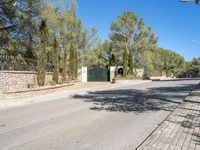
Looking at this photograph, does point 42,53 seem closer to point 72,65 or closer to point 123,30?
point 72,65

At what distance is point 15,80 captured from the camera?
64.2 ft

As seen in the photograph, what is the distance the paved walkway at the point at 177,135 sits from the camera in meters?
6.02

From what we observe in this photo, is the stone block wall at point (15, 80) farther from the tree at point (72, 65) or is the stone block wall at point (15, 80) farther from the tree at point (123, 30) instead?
the tree at point (123, 30)

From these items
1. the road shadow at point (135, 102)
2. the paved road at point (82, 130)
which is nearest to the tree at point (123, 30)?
the road shadow at point (135, 102)

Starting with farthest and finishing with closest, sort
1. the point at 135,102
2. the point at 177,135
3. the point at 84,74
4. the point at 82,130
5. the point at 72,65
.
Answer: the point at 84,74 < the point at 72,65 < the point at 135,102 < the point at 82,130 < the point at 177,135

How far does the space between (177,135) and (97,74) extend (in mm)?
30883

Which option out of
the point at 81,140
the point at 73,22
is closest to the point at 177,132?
the point at 81,140

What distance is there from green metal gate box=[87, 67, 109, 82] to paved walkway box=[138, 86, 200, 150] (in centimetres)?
2752

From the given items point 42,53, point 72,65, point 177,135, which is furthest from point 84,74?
point 177,135

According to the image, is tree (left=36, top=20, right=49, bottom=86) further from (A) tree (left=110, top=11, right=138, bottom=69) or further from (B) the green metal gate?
(A) tree (left=110, top=11, right=138, bottom=69)

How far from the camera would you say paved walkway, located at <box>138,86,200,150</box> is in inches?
237

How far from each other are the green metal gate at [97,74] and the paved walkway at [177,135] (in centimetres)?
2752

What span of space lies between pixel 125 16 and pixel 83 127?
4442cm

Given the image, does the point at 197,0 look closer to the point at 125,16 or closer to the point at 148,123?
the point at 148,123
